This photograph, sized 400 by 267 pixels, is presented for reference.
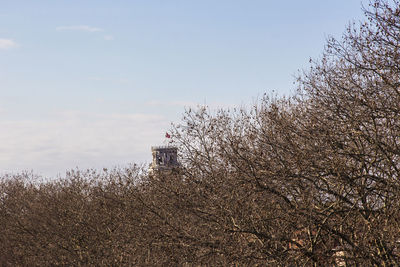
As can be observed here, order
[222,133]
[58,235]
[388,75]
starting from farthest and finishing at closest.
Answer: [58,235], [222,133], [388,75]

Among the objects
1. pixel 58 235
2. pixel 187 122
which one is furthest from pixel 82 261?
pixel 187 122

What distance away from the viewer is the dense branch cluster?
60.6 ft

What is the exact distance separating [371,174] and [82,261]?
60.2 ft

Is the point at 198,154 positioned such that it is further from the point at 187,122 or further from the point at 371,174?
the point at 371,174

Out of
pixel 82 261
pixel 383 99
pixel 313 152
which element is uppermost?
pixel 383 99

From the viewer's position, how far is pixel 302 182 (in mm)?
19953

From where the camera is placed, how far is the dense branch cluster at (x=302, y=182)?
60.6 feet

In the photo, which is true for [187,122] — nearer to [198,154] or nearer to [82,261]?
[198,154]

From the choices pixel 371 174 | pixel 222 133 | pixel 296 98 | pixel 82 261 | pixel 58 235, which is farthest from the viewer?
pixel 58 235

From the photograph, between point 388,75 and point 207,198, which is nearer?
point 388,75

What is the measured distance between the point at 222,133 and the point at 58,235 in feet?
47.2

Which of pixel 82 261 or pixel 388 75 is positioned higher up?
pixel 388 75

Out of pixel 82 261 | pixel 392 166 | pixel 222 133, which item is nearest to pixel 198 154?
pixel 222 133

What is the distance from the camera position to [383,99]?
18.6 metres
